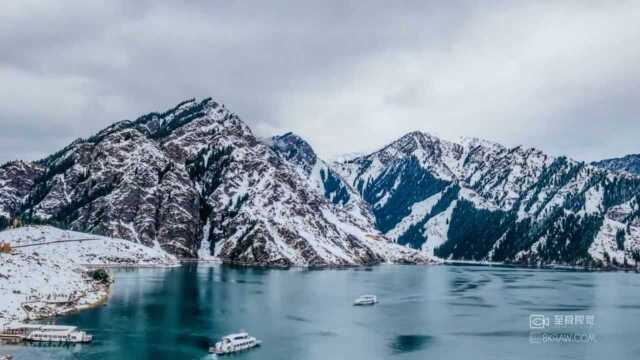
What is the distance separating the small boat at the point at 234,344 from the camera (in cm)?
14925

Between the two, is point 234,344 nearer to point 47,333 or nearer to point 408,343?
point 47,333

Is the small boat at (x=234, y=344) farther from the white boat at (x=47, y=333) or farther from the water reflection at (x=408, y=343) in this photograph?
the water reflection at (x=408, y=343)

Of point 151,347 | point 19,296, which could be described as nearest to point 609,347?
point 151,347

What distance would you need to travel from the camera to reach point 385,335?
587 ft

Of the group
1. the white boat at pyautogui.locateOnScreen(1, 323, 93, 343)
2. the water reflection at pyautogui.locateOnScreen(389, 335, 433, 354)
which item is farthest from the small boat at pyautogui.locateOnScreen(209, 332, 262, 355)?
the water reflection at pyautogui.locateOnScreen(389, 335, 433, 354)

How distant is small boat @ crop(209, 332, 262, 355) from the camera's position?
149 m

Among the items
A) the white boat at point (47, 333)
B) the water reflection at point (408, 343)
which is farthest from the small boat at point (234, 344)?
the water reflection at point (408, 343)

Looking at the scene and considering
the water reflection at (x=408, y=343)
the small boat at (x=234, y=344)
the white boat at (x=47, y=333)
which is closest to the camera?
the small boat at (x=234, y=344)

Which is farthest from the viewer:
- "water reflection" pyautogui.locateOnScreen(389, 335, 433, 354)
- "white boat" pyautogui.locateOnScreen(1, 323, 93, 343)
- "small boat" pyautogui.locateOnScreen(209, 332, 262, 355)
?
"water reflection" pyautogui.locateOnScreen(389, 335, 433, 354)

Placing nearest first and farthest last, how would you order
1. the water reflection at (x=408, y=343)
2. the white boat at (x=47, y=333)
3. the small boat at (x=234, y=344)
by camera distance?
the small boat at (x=234, y=344) → the white boat at (x=47, y=333) → the water reflection at (x=408, y=343)

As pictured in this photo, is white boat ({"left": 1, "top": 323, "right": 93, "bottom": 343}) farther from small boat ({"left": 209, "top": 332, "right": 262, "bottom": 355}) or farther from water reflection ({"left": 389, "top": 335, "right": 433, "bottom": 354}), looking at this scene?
water reflection ({"left": 389, "top": 335, "right": 433, "bottom": 354})

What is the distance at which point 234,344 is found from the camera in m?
152

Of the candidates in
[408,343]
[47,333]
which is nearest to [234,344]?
[47,333]

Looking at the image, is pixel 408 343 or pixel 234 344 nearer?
pixel 234 344
